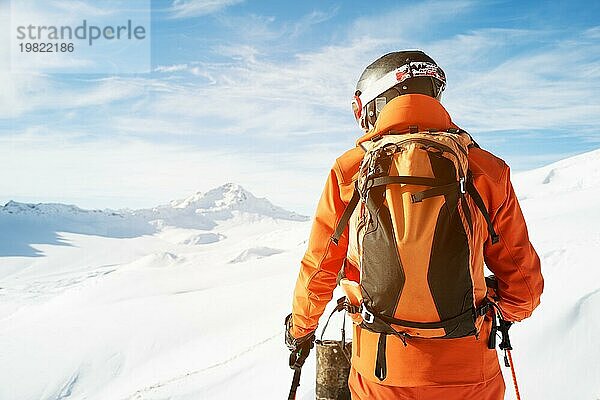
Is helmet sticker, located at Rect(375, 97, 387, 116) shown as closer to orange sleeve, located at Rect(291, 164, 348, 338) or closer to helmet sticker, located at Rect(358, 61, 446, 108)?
helmet sticker, located at Rect(358, 61, 446, 108)

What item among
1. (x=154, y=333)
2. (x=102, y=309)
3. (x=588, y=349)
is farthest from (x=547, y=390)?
(x=102, y=309)

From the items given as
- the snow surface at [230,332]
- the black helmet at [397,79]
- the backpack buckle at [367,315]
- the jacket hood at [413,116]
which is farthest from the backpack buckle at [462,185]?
the snow surface at [230,332]

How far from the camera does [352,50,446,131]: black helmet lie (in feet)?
8.73

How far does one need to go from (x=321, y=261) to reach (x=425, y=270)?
0.56 metres

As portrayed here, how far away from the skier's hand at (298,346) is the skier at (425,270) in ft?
0.73

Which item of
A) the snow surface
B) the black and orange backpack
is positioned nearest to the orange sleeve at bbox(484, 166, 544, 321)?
the black and orange backpack

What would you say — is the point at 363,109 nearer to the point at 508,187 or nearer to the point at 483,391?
the point at 508,187

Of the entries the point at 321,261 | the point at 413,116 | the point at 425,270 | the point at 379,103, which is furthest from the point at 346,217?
the point at 379,103

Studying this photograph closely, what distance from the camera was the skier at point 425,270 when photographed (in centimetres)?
207

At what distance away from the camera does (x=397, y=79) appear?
8.75 ft

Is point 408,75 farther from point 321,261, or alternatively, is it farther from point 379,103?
point 321,261

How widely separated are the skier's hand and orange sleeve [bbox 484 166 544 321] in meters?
1.03

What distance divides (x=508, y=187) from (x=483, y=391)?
36.6 inches

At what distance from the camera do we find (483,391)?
223 centimetres
